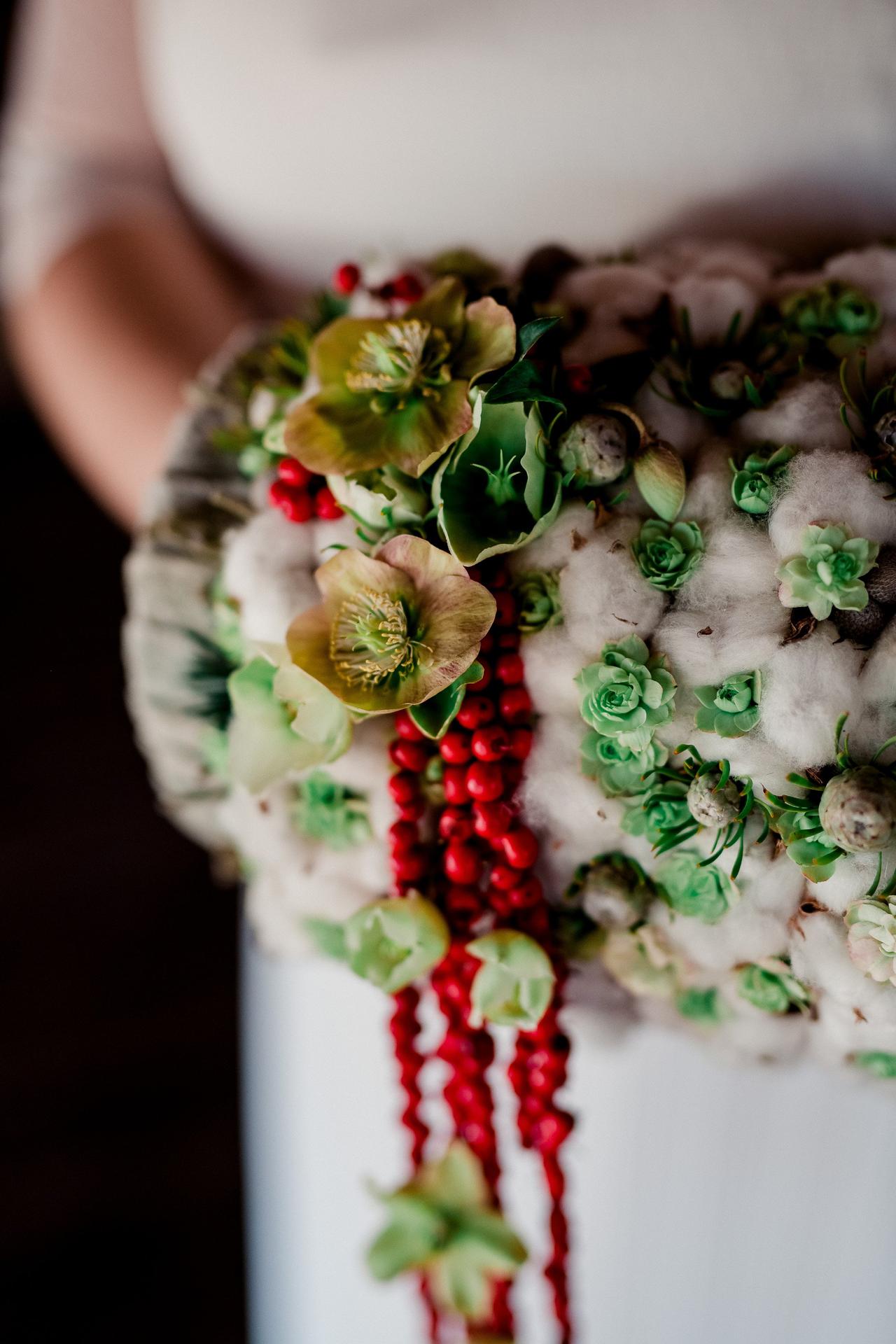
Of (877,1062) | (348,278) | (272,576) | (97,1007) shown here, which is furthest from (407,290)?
(97,1007)

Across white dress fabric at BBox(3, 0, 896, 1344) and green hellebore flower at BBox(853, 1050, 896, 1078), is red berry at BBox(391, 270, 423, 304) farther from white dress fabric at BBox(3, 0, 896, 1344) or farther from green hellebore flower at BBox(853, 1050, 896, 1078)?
green hellebore flower at BBox(853, 1050, 896, 1078)

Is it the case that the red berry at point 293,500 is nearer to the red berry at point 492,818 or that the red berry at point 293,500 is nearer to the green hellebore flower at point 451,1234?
the red berry at point 492,818

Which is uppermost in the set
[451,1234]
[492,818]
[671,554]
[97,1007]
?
[671,554]

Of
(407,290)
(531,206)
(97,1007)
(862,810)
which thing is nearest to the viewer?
(862,810)

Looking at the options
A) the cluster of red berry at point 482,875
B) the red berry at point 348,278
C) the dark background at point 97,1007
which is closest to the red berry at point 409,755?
the cluster of red berry at point 482,875

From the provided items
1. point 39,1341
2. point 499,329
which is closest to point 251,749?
point 499,329

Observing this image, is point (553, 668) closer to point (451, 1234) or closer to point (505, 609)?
point (505, 609)

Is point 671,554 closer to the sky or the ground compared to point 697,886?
closer to the sky
